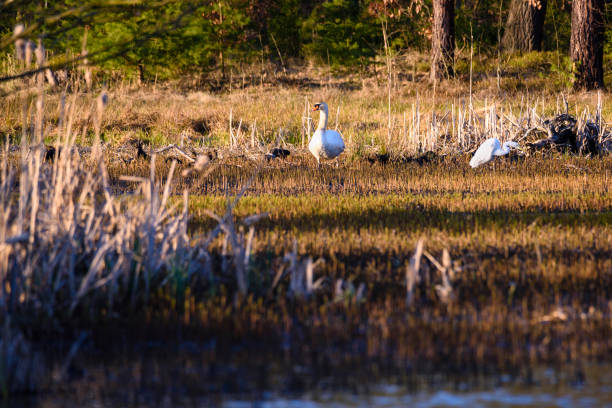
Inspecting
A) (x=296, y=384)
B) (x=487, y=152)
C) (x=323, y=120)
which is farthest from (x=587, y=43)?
(x=296, y=384)

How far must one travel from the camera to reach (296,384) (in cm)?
448

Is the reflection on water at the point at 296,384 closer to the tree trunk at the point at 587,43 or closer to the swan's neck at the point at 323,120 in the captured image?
the swan's neck at the point at 323,120

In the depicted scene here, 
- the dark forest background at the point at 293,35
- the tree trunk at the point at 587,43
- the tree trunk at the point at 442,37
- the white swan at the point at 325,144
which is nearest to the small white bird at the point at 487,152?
the white swan at the point at 325,144

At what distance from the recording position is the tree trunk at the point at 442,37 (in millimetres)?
24453

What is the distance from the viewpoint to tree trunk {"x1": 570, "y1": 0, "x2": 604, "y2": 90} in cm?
2169

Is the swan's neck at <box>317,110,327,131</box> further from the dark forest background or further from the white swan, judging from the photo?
the dark forest background

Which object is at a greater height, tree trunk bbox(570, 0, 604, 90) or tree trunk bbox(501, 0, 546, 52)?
tree trunk bbox(501, 0, 546, 52)

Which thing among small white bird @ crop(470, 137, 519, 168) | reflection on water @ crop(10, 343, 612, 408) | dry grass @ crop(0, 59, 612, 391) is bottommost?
reflection on water @ crop(10, 343, 612, 408)

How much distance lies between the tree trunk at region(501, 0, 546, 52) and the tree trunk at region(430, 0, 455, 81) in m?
3.22

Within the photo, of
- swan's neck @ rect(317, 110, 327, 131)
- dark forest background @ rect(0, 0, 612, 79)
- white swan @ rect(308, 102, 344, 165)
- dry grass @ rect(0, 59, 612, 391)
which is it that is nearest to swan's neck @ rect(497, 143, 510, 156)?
white swan @ rect(308, 102, 344, 165)

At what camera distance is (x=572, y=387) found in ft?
14.5

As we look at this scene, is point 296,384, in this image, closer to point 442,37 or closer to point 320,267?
point 320,267

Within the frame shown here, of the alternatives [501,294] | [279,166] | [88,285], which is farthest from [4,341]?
[279,166]

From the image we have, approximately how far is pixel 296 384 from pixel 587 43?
1938 centimetres
